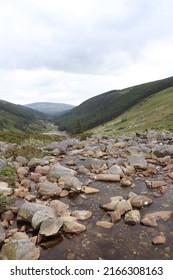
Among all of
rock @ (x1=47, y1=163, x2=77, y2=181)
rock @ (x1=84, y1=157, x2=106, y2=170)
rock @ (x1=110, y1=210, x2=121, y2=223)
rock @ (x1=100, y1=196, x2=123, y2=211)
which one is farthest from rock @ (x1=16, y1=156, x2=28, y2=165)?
rock @ (x1=110, y1=210, x2=121, y2=223)

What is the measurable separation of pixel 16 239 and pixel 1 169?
7314 mm

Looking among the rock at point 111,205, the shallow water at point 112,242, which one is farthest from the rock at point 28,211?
the rock at point 111,205

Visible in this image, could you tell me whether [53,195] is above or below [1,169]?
below

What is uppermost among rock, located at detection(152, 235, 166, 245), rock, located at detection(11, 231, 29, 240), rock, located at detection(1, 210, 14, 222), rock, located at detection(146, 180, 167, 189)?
rock, located at detection(1, 210, 14, 222)

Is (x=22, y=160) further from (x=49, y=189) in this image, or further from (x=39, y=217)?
(x=39, y=217)

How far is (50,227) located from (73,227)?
79 centimetres

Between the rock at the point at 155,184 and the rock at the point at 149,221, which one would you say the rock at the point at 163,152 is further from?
the rock at the point at 149,221

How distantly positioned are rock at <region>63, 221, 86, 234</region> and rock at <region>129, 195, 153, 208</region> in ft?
9.04

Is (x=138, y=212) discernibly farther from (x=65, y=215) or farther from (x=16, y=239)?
(x=16, y=239)

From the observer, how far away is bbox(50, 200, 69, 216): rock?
33.7 feet

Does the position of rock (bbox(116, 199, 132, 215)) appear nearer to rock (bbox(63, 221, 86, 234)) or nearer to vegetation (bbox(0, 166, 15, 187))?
rock (bbox(63, 221, 86, 234))

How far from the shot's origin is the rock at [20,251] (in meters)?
7.25

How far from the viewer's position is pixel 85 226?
30.2ft
